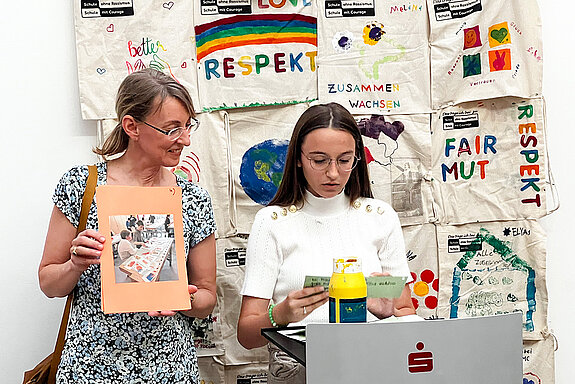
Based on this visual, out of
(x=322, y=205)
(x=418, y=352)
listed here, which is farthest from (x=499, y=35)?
(x=418, y=352)

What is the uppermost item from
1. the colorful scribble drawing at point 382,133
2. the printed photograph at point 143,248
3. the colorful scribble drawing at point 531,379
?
the colorful scribble drawing at point 382,133

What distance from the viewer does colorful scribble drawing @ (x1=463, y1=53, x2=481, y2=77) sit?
8.68 feet

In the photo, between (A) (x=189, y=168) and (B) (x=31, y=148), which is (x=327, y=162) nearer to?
(A) (x=189, y=168)

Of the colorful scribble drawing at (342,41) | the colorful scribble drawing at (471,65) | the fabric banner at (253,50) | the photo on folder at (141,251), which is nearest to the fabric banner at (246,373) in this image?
the photo on folder at (141,251)

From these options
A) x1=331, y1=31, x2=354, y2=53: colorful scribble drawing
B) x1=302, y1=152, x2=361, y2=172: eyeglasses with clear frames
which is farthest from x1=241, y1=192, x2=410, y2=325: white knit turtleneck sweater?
x1=331, y1=31, x2=354, y2=53: colorful scribble drawing

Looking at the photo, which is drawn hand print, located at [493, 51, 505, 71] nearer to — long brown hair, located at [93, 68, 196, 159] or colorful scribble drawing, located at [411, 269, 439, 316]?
colorful scribble drawing, located at [411, 269, 439, 316]

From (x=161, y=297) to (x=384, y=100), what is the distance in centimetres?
122

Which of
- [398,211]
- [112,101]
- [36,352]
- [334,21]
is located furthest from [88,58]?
[398,211]

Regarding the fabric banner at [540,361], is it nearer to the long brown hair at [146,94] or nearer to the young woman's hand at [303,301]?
the young woman's hand at [303,301]

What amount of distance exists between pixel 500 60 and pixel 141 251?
1.54 m

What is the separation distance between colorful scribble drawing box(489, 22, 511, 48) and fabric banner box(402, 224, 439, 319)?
2.37 feet

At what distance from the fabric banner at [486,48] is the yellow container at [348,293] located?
1.26 m

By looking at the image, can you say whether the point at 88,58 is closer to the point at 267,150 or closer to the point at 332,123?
the point at 267,150

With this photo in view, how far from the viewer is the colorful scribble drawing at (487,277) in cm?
271
